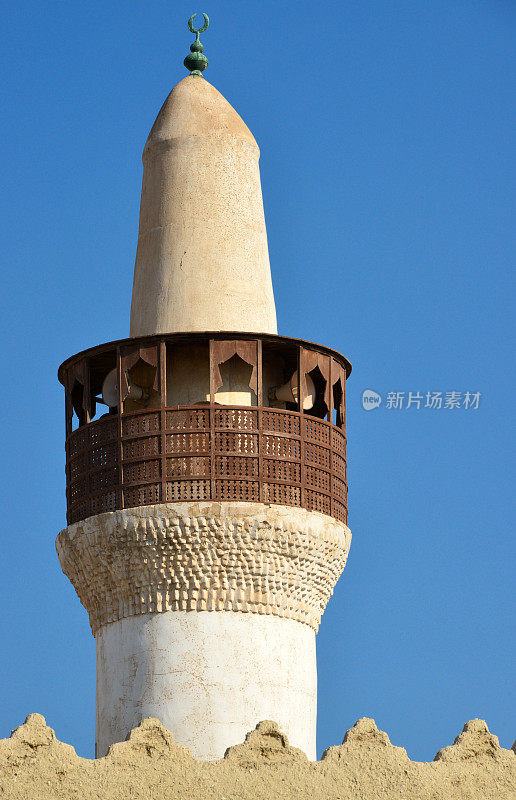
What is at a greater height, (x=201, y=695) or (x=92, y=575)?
(x=92, y=575)

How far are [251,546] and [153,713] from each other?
1.79m

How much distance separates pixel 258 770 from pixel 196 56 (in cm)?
818

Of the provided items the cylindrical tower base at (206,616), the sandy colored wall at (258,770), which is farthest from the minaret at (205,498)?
the sandy colored wall at (258,770)

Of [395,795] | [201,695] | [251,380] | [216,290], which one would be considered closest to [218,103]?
[216,290]

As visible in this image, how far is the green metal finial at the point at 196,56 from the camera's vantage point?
1961cm

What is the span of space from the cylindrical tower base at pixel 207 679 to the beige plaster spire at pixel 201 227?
3.00 meters

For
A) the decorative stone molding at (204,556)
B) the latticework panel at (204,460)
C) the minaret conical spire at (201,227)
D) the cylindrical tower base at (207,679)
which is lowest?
the cylindrical tower base at (207,679)

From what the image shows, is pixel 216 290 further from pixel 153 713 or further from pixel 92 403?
pixel 153 713

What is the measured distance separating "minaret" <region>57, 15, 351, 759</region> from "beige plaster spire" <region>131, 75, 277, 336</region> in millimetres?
22

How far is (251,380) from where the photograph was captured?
57.5 ft

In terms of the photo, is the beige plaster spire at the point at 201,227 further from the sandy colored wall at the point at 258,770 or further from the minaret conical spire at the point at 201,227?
the sandy colored wall at the point at 258,770

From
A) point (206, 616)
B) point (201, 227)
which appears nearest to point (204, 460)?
point (206, 616)

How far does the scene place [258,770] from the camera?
49.0ft

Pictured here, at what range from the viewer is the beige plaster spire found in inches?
726
